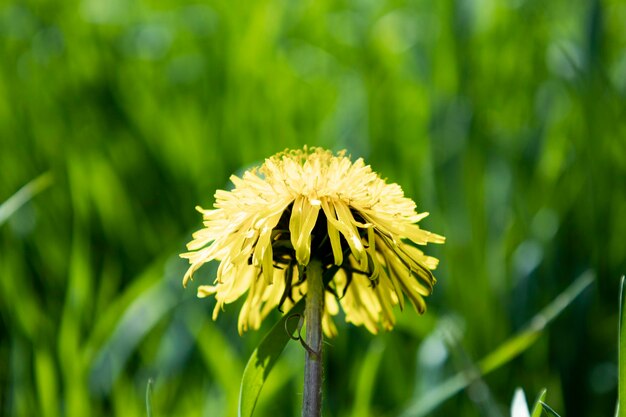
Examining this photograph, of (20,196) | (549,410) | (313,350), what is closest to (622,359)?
(549,410)

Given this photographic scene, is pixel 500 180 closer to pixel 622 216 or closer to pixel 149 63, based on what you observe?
pixel 622 216

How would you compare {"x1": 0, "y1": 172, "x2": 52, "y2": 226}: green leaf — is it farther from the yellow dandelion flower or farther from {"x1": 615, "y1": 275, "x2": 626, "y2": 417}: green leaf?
{"x1": 615, "y1": 275, "x2": 626, "y2": 417}: green leaf

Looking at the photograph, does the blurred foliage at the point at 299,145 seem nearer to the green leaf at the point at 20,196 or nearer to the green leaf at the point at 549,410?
the green leaf at the point at 20,196

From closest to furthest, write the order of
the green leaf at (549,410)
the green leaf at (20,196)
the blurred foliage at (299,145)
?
the green leaf at (549,410) → the green leaf at (20,196) → the blurred foliage at (299,145)

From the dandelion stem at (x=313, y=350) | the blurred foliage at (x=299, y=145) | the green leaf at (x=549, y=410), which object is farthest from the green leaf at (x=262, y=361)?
the blurred foliage at (x=299, y=145)

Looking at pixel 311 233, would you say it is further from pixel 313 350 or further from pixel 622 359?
pixel 622 359

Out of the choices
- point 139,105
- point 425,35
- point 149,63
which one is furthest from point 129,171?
point 425,35
